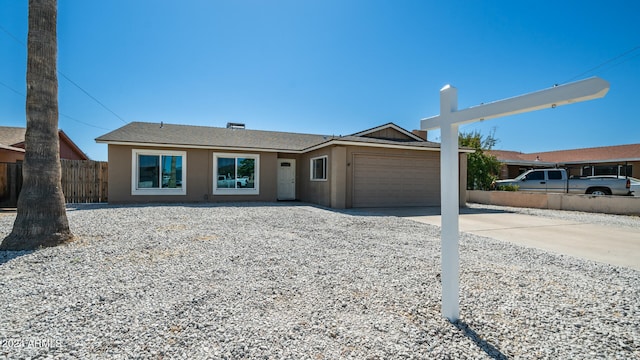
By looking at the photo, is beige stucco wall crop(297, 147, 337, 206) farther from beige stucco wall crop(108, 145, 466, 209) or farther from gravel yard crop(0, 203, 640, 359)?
gravel yard crop(0, 203, 640, 359)

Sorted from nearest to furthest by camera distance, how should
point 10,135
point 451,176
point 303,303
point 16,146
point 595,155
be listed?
point 451,176, point 303,303, point 16,146, point 10,135, point 595,155

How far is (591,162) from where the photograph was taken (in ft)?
68.0

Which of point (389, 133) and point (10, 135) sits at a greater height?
point (10, 135)

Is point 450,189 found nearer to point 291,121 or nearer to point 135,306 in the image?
point 135,306

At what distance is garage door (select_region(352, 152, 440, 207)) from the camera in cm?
1195

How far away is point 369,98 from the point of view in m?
16.4

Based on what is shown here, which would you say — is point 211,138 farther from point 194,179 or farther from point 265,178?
point 265,178

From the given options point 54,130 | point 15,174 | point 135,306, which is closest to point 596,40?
point 135,306

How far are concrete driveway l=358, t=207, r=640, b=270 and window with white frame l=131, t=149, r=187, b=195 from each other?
10799mm

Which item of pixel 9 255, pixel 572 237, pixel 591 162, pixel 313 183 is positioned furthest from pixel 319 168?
pixel 591 162

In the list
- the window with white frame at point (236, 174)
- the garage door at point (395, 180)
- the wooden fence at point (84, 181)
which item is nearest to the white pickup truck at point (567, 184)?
the garage door at point (395, 180)

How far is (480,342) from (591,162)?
85.2 feet

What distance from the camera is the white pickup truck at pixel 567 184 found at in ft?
43.3

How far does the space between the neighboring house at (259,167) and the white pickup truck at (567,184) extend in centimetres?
569
